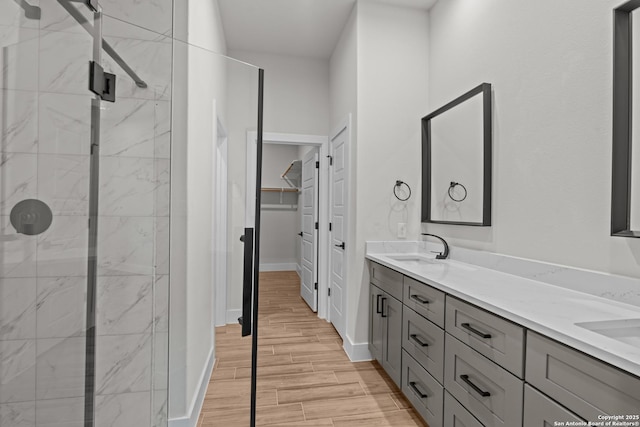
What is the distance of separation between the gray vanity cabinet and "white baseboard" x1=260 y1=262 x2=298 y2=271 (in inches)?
158

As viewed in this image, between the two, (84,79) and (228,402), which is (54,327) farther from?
(228,402)

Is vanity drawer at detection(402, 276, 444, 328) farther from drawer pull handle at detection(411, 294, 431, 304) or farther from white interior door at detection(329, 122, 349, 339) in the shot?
white interior door at detection(329, 122, 349, 339)

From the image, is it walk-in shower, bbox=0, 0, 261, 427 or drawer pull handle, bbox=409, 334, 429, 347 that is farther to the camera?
drawer pull handle, bbox=409, 334, 429, 347

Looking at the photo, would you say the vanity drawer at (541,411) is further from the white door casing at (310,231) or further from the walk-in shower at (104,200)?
the white door casing at (310,231)

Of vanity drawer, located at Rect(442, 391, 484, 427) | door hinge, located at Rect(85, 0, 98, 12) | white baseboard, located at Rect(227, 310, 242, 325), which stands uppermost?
door hinge, located at Rect(85, 0, 98, 12)

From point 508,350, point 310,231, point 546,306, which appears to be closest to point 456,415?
point 508,350

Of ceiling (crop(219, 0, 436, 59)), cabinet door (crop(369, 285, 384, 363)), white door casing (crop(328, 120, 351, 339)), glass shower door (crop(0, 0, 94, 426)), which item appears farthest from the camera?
white door casing (crop(328, 120, 351, 339))

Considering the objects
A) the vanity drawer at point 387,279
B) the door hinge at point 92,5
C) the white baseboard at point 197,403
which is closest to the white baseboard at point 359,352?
the vanity drawer at point 387,279

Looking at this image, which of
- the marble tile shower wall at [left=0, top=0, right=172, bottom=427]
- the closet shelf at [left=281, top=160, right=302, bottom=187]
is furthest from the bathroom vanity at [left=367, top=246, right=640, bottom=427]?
the closet shelf at [left=281, top=160, right=302, bottom=187]

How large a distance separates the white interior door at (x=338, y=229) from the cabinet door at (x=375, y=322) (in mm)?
340

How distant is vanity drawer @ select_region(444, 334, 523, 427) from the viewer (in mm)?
1130

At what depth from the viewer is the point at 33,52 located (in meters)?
0.79

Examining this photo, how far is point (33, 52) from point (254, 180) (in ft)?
2.76

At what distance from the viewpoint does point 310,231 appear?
4.18 metres
